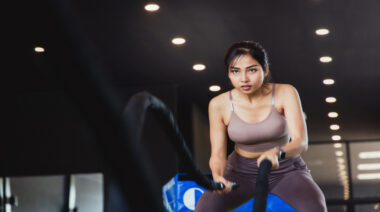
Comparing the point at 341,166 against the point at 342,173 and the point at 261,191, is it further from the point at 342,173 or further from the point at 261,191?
the point at 261,191

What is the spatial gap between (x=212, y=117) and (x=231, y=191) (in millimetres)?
322

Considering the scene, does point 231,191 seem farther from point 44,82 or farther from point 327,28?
point 44,82

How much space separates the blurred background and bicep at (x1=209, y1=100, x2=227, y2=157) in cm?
261

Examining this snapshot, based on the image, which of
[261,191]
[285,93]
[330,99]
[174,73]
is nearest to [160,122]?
[261,191]

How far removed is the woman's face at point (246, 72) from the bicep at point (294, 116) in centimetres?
12

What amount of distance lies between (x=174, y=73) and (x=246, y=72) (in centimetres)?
589

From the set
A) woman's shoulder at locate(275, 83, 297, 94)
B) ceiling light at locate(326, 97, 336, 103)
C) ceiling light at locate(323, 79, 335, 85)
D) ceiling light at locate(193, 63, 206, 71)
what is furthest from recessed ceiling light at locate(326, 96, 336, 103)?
woman's shoulder at locate(275, 83, 297, 94)

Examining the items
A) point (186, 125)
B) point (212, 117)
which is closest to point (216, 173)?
point (212, 117)

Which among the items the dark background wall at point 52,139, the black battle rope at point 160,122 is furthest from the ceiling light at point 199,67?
the black battle rope at point 160,122

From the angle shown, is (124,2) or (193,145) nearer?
(124,2)

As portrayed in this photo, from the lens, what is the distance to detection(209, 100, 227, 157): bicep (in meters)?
1.96

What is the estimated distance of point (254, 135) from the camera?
191 cm

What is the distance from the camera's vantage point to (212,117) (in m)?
2.00

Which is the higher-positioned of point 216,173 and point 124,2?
point 124,2
